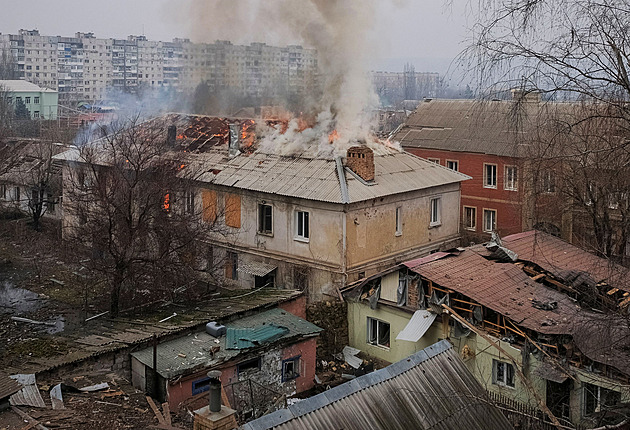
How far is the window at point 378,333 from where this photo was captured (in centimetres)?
1944

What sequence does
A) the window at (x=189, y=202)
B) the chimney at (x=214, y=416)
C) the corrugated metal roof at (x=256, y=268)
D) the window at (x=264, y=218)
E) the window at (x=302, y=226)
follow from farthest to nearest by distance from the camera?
1. the window at (x=189, y=202)
2. the window at (x=264, y=218)
3. the corrugated metal roof at (x=256, y=268)
4. the window at (x=302, y=226)
5. the chimney at (x=214, y=416)

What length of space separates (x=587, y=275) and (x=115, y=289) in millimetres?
13028

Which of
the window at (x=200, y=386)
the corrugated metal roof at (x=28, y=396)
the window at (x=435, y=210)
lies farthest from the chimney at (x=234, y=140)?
the corrugated metal roof at (x=28, y=396)

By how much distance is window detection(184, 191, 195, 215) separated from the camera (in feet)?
81.7

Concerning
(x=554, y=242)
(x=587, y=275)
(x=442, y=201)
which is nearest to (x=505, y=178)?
(x=442, y=201)

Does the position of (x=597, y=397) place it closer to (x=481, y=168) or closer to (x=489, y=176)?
(x=489, y=176)

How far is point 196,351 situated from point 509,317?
7349 mm

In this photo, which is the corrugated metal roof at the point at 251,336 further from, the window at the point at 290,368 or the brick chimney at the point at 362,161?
the brick chimney at the point at 362,161

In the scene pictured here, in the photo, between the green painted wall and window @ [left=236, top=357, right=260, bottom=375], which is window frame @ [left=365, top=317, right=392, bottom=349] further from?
window @ [left=236, top=357, right=260, bottom=375]

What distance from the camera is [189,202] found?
85.5ft

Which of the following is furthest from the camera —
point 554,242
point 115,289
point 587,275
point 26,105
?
point 26,105

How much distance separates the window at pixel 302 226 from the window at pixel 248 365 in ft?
23.0

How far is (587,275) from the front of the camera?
17.3 metres

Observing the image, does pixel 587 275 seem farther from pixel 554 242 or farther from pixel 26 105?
pixel 26 105
